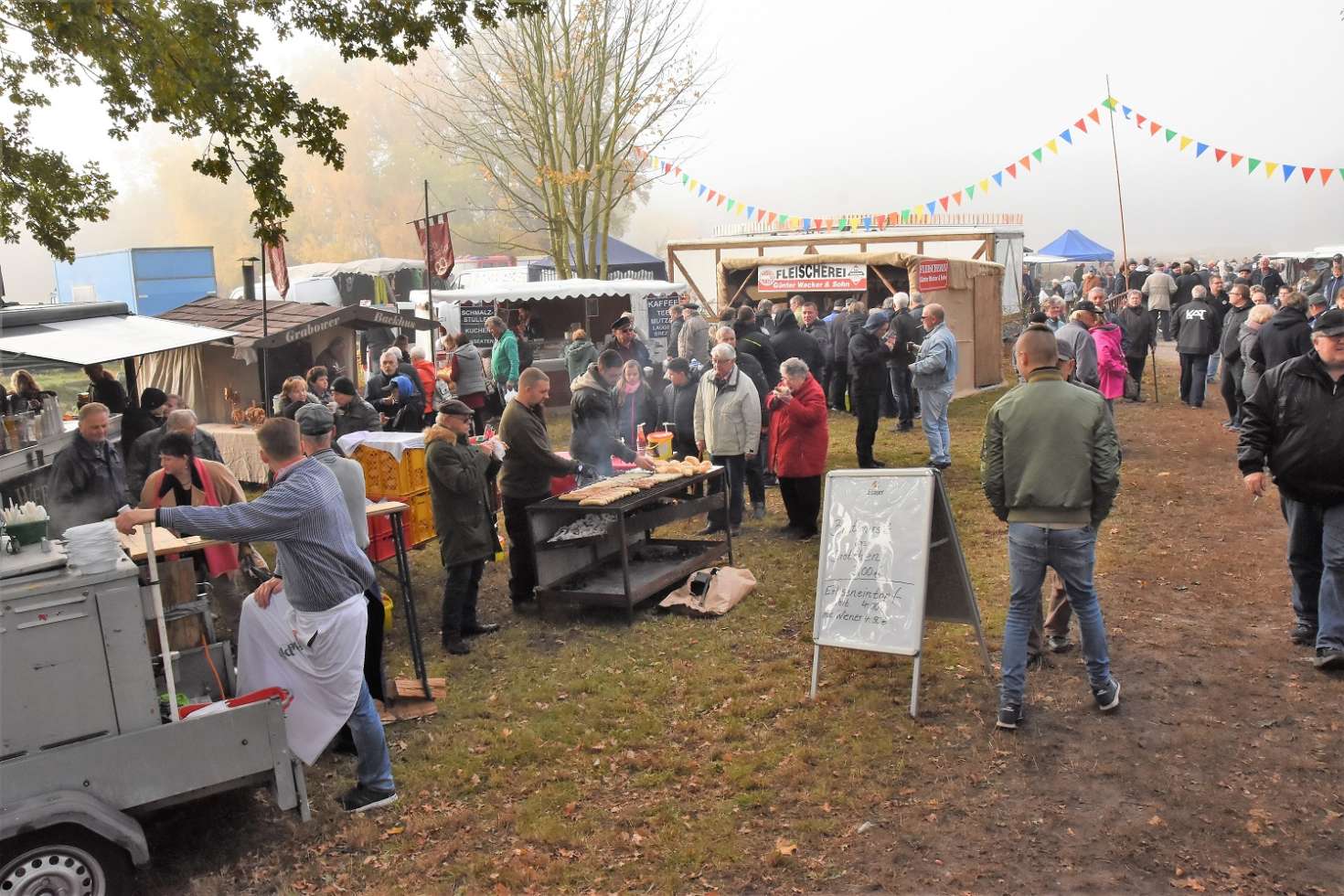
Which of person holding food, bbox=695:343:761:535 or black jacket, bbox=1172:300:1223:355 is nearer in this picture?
person holding food, bbox=695:343:761:535

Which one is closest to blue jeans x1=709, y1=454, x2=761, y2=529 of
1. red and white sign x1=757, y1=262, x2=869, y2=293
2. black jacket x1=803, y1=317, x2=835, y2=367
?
black jacket x1=803, y1=317, x2=835, y2=367

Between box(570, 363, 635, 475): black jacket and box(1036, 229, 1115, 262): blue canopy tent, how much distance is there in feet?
81.5

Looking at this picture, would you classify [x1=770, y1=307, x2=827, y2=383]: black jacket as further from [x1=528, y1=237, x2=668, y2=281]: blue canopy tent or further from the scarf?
[x1=528, y1=237, x2=668, y2=281]: blue canopy tent

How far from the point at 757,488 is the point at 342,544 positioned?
6.32m

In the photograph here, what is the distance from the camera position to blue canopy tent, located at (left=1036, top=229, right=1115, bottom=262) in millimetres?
30625

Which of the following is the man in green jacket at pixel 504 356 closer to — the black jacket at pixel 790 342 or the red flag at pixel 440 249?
the red flag at pixel 440 249

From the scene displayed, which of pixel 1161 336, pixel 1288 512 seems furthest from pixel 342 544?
pixel 1161 336

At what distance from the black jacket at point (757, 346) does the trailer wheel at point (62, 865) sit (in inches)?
365

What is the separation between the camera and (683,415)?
1099cm

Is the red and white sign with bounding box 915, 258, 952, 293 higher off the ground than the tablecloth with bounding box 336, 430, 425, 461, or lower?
higher

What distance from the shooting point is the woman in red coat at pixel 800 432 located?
947cm

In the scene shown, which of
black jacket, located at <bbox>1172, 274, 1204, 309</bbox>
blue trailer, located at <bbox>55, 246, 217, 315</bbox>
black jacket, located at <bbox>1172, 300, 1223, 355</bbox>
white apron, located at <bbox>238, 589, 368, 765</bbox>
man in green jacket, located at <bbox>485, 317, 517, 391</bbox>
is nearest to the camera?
white apron, located at <bbox>238, 589, 368, 765</bbox>

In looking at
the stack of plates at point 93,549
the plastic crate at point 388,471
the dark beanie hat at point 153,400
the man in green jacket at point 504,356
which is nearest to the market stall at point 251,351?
the man in green jacket at point 504,356

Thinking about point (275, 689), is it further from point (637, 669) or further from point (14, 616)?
point (637, 669)
